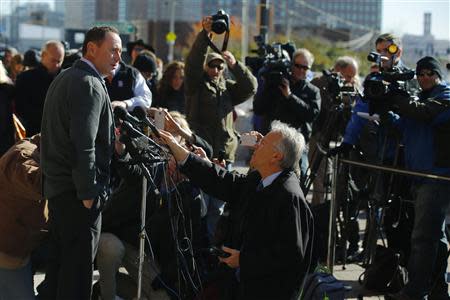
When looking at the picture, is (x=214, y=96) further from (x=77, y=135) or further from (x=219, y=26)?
(x=77, y=135)

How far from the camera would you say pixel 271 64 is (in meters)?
8.16

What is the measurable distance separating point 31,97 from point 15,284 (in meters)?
2.69

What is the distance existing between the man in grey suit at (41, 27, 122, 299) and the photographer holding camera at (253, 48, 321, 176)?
310cm

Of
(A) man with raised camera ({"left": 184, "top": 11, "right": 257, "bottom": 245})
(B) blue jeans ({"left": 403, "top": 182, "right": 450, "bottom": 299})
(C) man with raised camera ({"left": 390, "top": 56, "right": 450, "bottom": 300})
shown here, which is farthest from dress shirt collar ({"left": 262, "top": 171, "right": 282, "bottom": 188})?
(A) man with raised camera ({"left": 184, "top": 11, "right": 257, "bottom": 245})

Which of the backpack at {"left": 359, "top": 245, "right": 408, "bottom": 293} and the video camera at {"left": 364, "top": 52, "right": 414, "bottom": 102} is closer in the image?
the video camera at {"left": 364, "top": 52, "right": 414, "bottom": 102}

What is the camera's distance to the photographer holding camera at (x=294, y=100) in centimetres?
802

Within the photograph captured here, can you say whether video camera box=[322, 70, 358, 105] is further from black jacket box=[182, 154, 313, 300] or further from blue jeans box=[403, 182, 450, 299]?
black jacket box=[182, 154, 313, 300]

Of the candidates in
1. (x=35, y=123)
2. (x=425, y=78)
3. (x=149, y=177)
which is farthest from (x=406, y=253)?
(x=35, y=123)

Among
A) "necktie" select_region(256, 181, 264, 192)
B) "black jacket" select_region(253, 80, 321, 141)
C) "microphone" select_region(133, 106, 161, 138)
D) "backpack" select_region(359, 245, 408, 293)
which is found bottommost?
"backpack" select_region(359, 245, 408, 293)

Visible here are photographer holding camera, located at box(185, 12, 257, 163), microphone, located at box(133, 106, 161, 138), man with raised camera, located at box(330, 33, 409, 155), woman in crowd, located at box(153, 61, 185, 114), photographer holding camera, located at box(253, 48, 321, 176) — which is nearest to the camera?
microphone, located at box(133, 106, 161, 138)

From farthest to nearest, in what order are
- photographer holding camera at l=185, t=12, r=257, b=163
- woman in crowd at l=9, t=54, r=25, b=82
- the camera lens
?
woman in crowd at l=9, t=54, r=25, b=82 → photographer holding camera at l=185, t=12, r=257, b=163 → the camera lens

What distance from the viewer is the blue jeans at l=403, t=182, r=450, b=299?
6.16m

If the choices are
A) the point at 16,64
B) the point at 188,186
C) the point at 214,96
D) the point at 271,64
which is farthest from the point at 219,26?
the point at 16,64

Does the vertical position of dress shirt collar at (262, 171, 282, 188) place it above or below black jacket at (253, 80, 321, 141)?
below
